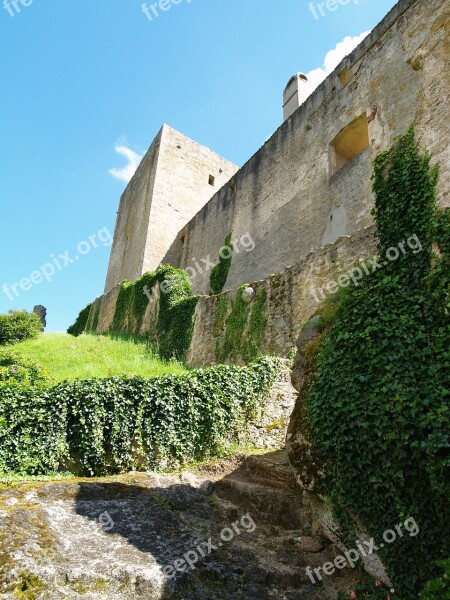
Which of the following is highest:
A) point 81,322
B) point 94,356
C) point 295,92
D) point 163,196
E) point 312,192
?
point 295,92

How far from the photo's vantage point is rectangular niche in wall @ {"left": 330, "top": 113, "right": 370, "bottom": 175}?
11.5 metres

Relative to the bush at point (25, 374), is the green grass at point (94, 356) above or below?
above

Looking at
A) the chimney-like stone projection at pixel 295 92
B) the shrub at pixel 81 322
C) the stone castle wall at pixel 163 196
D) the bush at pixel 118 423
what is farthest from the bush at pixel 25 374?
the chimney-like stone projection at pixel 295 92

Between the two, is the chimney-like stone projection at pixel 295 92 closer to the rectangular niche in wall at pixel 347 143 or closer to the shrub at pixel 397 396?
the rectangular niche in wall at pixel 347 143

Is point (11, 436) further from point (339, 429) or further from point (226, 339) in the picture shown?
point (226, 339)

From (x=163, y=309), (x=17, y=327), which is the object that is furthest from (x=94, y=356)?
(x=17, y=327)

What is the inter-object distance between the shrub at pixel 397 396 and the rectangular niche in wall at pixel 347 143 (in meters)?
6.70

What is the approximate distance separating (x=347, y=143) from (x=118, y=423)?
9.83m

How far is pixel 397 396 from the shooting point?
3812 mm

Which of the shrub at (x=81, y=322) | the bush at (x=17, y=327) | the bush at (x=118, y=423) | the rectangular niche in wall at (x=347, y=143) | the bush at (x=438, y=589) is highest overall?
the rectangular niche in wall at (x=347, y=143)

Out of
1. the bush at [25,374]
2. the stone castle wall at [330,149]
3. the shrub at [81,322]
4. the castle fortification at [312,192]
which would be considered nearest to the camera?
the stone castle wall at [330,149]

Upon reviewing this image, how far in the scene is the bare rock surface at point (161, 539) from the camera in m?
3.53

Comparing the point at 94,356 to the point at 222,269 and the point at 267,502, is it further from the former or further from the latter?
the point at 267,502

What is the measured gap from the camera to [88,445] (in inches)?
235
